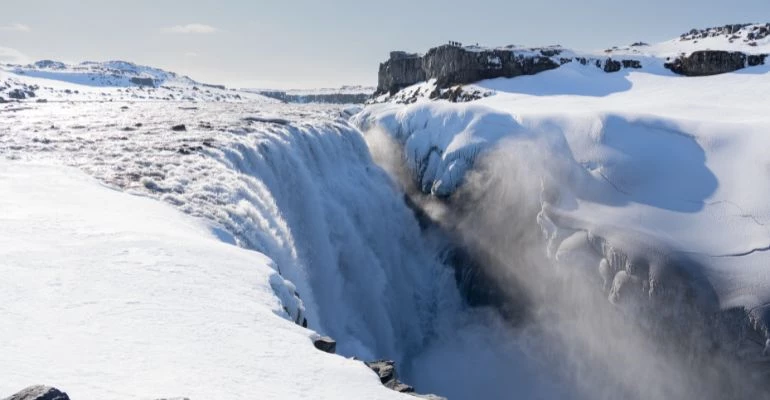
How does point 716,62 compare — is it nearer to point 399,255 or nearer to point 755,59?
point 755,59

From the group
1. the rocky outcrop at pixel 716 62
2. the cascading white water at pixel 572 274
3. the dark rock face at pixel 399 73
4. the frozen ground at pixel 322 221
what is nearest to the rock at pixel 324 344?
the frozen ground at pixel 322 221

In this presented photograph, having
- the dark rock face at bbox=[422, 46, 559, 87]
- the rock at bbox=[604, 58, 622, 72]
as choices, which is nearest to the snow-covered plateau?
the rock at bbox=[604, 58, 622, 72]

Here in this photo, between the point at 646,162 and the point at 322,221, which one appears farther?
the point at 646,162

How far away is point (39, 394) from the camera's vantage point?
12.8ft

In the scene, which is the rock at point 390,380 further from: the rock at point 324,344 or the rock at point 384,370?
the rock at point 324,344

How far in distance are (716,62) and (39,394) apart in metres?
47.2

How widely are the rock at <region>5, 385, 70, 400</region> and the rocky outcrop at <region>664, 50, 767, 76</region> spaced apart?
1832 inches

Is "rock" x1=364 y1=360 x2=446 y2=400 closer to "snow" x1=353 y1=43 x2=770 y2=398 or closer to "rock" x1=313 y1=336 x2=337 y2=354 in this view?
"rock" x1=313 y1=336 x2=337 y2=354

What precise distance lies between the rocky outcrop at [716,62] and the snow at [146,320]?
1674 inches

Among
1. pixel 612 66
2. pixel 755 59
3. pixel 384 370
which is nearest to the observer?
pixel 384 370

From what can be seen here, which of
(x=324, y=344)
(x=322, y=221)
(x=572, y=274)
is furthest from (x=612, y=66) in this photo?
(x=324, y=344)

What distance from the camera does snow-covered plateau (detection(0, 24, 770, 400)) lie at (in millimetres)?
5891

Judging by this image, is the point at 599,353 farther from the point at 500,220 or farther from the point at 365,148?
the point at 365,148

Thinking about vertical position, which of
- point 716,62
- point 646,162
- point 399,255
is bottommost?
point 399,255
